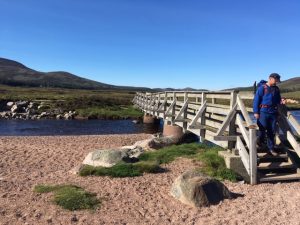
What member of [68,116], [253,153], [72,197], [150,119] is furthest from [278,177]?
[68,116]

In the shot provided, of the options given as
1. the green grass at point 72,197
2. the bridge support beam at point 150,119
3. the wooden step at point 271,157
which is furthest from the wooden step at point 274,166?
the bridge support beam at point 150,119

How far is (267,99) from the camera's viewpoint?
1039 cm

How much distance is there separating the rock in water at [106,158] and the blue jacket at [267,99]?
460 centimetres

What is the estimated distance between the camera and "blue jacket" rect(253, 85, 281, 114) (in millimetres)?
10391

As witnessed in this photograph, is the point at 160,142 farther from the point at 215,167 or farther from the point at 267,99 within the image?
the point at 267,99

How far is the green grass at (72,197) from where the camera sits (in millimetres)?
8289

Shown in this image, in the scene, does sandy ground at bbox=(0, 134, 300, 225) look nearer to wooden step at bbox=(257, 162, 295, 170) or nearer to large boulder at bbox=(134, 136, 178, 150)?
wooden step at bbox=(257, 162, 295, 170)

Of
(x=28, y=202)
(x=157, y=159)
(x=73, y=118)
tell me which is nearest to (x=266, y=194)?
(x=157, y=159)

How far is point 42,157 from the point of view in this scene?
15.3 metres

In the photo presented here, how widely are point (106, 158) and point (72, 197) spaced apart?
3812mm

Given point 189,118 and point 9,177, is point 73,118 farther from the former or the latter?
point 9,177

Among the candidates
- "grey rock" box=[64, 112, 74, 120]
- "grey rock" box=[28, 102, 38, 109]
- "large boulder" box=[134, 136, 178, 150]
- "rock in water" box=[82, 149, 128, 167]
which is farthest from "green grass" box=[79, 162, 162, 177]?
"grey rock" box=[28, 102, 38, 109]

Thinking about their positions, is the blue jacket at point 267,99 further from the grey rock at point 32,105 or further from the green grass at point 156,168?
the grey rock at point 32,105

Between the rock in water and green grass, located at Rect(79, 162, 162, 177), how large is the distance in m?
0.59
